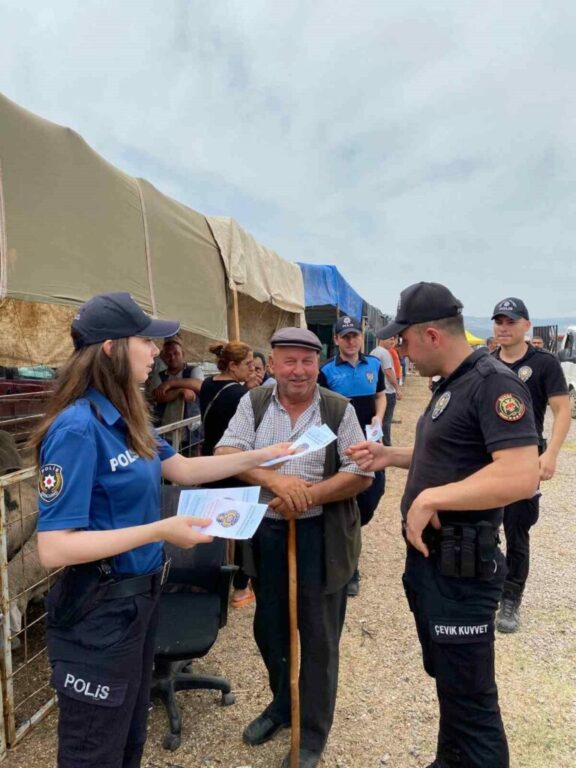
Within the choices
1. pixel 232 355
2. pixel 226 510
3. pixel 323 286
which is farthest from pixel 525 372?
pixel 323 286

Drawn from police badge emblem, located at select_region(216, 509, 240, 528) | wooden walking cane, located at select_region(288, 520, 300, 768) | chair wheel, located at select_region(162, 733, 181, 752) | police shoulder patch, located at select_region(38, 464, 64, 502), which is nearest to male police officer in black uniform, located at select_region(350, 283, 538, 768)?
wooden walking cane, located at select_region(288, 520, 300, 768)

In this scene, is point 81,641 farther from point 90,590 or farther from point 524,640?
point 524,640

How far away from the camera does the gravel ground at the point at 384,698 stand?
7.66 ft

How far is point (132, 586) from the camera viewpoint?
152 centimetres

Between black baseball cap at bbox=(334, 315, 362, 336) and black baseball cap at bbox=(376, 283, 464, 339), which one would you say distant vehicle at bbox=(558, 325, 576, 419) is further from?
black baseball cap at bbox=(376, 283, 464, 339)

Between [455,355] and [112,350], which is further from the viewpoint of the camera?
[455,355]

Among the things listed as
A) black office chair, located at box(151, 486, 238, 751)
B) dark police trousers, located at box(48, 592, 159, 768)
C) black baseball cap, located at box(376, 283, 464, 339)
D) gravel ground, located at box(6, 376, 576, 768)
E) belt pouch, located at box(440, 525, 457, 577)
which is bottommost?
gravel ground, located at box(6, 376, 576, 768)

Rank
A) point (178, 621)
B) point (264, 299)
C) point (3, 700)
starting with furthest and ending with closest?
point (264, 299) → point (178, 621) → point (3, 700)

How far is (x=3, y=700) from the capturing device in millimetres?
2295

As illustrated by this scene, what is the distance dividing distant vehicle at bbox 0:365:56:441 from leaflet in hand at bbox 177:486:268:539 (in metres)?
2.99

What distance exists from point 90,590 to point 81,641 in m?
0.16

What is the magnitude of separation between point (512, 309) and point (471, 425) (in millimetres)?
2016

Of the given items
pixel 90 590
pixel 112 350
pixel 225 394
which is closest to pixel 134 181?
pixel 225 394

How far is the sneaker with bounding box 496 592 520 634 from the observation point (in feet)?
11.1
